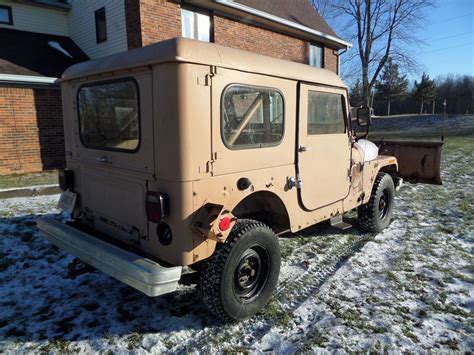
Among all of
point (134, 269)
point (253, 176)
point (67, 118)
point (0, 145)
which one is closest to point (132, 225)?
point (134, 269)

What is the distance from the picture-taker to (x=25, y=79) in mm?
9328

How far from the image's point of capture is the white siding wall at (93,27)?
10289 mm

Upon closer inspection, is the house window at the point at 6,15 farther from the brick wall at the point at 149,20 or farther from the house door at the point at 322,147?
the house door at the point at 322,147

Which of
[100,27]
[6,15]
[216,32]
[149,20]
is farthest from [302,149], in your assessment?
[6,15]

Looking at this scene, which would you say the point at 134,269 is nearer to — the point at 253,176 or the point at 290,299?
the point at 253,176

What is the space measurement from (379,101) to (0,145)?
49.0m

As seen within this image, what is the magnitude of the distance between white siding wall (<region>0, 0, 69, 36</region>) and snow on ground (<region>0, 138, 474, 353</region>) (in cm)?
984

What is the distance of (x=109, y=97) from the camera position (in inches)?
124

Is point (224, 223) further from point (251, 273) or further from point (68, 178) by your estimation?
point (68, 178)

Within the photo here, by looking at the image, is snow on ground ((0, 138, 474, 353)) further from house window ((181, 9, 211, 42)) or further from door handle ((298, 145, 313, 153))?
house window ((181, 9, 211, 42))

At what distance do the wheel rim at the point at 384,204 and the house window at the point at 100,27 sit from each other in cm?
985

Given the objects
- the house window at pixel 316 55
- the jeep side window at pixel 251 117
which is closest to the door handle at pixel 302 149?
the jeep side window at pixel 251 117

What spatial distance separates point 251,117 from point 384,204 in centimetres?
338

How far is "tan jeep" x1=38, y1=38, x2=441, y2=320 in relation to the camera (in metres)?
2.57
